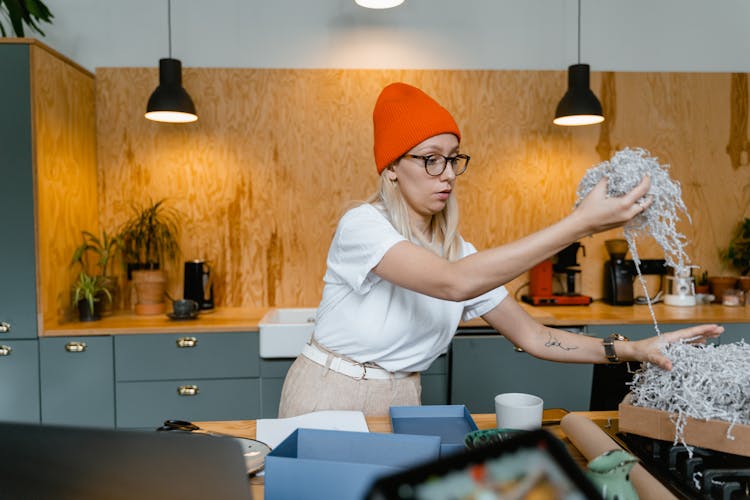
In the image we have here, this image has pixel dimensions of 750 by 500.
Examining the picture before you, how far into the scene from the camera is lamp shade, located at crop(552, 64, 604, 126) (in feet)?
9.86

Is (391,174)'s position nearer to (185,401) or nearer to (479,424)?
(479,424)

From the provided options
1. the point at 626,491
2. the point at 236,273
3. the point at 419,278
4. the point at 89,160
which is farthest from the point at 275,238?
the point at 626,491

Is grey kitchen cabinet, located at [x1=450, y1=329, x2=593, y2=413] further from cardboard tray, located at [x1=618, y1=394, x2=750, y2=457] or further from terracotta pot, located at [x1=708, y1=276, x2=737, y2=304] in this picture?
cardboard tray, located at [x1=618, y1=394, x2=750, y2=457]

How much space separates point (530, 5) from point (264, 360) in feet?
8.50

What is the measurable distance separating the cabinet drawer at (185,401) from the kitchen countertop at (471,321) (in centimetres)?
27

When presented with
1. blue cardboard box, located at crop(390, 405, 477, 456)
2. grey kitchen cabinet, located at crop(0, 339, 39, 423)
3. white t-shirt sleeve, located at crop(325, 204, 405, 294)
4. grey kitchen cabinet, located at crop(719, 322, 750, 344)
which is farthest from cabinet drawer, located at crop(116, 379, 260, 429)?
grey kitchen cabinet, located at crop(719, 322, 750, 344)

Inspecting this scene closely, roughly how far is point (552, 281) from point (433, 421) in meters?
2.35

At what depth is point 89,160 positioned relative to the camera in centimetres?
A: 322

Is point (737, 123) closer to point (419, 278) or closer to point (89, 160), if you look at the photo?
point (419, 278)

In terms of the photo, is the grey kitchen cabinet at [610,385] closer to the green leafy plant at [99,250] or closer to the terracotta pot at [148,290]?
the terracotta pot at [148,290]

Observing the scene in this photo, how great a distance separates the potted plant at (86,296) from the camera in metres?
2.89

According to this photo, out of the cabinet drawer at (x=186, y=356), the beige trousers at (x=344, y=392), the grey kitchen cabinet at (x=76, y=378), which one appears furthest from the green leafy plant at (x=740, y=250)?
the grey kitchen cabinet at (x=76, y=378)

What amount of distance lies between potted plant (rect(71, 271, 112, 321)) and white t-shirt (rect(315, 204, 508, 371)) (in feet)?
5.64

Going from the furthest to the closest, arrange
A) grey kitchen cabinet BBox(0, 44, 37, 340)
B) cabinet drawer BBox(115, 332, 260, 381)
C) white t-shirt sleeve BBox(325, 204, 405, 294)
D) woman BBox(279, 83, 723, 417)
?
cabinet drawer BBox(115, 332, 260, 381), grey kitchen cabinet BBox(0, 44, 37, 340), woman BBox(279, 83, 723, 417), white t-shirt sleeve BBox(325, 204, 405, 294)
